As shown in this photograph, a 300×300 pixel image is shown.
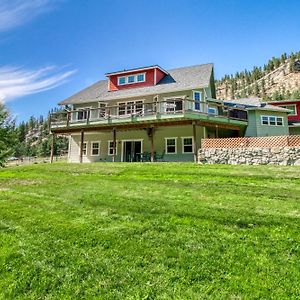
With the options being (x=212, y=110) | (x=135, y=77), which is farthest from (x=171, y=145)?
(x=135, y=77)

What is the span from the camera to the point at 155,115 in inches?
816

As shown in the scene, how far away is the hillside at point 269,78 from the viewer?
11644 centimetres

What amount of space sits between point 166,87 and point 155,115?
201 inches

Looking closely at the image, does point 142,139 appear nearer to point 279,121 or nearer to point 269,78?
point 279,121

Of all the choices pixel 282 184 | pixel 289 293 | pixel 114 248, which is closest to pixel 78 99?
pixel 282 184

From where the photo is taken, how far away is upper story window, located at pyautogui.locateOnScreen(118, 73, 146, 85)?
88.4ft

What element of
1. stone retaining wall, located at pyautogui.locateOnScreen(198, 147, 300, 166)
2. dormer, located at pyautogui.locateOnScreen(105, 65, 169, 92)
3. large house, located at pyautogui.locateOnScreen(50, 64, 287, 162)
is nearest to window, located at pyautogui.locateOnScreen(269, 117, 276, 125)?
large house, located at pyautogui.locateOnScreen(50, 64, 287, 162)

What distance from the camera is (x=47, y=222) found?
6457mm

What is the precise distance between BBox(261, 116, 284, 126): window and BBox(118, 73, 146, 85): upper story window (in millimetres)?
12191

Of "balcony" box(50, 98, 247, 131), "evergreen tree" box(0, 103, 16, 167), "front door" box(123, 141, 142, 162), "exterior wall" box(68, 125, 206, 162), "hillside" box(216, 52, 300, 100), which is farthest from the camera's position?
"hillside" box(216, 52, 300, 100)

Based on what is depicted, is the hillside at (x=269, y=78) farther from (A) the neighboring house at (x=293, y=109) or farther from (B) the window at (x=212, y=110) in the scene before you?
(B) the window at (x=212, y=110)

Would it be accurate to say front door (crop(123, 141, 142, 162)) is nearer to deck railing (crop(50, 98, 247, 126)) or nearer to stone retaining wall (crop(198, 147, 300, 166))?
deck railing (crop(50, 98, 247, 126))

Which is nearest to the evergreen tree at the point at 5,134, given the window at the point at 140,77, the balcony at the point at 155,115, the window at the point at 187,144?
the balcony at the point at 155,115

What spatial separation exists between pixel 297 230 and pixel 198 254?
2.20 meters
